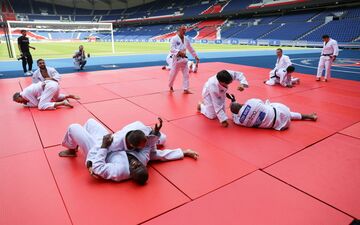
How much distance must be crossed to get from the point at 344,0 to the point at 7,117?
3528cm

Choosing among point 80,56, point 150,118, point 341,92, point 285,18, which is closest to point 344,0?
point 285,18

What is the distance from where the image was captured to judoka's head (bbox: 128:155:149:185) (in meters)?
3.19

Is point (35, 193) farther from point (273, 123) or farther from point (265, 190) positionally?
point (273, 123)

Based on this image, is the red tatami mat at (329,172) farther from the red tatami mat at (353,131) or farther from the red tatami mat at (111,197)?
the red tatami mat at (111,197)

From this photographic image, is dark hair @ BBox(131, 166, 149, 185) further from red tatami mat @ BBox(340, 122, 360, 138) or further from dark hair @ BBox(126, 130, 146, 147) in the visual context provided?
red tatami mat @ BBox(340, 122, 360, 138)

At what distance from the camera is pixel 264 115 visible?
507 cm

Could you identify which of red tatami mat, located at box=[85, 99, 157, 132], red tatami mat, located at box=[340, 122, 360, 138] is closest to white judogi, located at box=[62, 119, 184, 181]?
red tatami mat, located at box=[85, 99, 157, 132]

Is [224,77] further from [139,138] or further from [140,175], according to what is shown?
[140,175]

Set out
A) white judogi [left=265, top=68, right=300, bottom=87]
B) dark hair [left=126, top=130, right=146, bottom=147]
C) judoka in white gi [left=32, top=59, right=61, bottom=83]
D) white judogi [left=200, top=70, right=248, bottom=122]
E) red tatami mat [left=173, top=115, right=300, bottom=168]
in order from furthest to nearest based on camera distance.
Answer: white judogi [left=265, top=68, right=300, bottom=87], judoka in white gi [left=32, top=59, right=61, bottom=83], white judogi [left=200, top=70, right=248, bottom=122], red tatami mat [left=173, top=115, right=300, bottom=168], dark hair [left=126, top=130, right=146, bottom=147]

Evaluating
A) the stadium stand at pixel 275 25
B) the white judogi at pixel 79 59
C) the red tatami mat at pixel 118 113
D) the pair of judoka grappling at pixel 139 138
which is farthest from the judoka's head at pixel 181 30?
the stadium stand at pixel 275 25

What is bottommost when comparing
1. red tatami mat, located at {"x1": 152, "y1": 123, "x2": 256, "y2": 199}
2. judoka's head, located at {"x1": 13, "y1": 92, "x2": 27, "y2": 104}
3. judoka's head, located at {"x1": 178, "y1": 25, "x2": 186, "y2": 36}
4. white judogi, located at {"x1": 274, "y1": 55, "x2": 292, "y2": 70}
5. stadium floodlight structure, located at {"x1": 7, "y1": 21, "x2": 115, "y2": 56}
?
red tatami mat, located at {"x1": 152, "y1": 123, "x2": 256, "y2": 199}

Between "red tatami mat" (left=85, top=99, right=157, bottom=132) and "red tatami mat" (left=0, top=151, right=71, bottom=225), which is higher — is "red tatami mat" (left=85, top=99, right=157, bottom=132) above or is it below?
above

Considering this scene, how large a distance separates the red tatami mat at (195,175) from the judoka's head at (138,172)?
0.11 meters

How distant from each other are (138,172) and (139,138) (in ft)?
1.42
